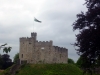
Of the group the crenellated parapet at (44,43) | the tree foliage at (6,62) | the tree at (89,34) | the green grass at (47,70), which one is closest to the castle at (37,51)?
the crenellated parapet at (44,43)

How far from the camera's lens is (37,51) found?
54.7 meters

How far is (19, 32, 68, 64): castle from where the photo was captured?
5459 centimetres

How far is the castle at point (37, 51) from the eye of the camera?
54.6 m

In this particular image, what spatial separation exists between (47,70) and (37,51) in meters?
6.14

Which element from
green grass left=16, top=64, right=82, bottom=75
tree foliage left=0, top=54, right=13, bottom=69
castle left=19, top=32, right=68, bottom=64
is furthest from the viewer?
tree foliage left=0, top=54, right=13, bottom=69

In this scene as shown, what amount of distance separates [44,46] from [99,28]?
128 feet

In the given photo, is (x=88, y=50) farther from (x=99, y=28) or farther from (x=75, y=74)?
(x=75, y=74)

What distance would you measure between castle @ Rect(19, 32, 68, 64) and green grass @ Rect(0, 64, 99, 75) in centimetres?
254

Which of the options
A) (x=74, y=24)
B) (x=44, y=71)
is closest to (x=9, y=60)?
(x=44, y=71)

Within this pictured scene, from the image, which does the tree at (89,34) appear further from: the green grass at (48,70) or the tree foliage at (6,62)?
the tree foliage at (6,62)

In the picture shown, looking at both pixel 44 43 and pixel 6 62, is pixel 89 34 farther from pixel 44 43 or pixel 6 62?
pixel 6 62

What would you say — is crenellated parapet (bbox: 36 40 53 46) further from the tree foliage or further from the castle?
the tree foliage

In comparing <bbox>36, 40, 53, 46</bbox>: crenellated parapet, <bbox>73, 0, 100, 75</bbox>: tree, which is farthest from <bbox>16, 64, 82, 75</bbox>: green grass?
<bbox>73, 0, 100, 75</bbox>: tree

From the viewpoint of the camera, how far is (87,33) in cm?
1667
